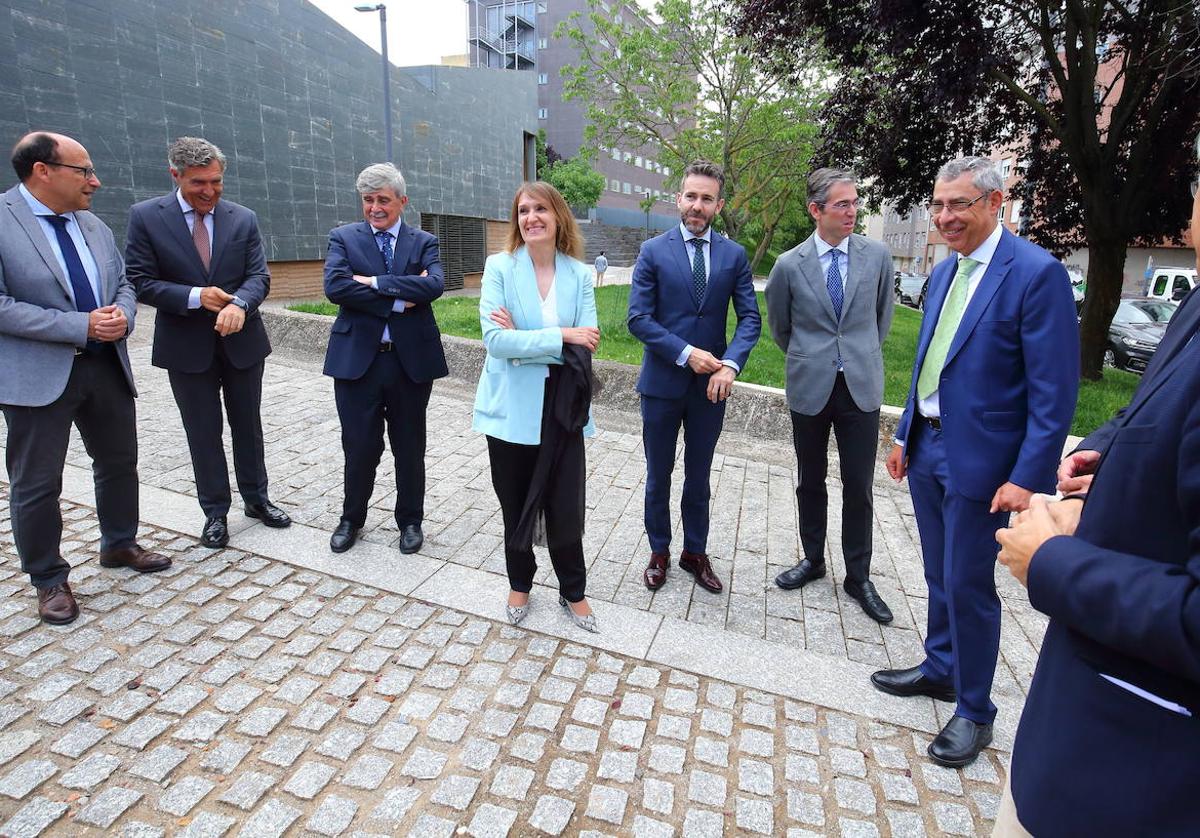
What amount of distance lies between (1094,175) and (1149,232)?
2.15 meters

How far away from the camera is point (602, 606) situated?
384cm

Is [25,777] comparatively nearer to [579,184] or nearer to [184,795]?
[184,795]

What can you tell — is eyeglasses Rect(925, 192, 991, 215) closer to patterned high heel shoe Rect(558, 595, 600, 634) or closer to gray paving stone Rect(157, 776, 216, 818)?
patterned high heel shoe Rect(558, 595, 600, 634)

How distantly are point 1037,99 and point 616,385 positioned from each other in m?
8.90

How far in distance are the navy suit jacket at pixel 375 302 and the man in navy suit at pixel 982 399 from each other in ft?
9.38

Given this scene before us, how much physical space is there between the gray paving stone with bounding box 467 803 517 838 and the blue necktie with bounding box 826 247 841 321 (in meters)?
2.93

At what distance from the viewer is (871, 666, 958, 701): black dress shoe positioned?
10.3 feet

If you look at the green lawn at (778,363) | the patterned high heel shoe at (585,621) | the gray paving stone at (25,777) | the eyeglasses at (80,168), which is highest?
the eyeglasses at (80,168)

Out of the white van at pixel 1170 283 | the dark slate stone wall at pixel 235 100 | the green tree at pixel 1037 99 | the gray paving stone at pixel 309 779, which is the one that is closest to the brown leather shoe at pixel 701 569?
the gray paving stone at pixel 309 779

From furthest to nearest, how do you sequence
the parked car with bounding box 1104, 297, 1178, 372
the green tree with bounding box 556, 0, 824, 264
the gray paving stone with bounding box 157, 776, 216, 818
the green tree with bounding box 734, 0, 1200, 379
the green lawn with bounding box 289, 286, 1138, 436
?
the green tree with bounding box 556, 0, 824, 264 < the parked car with bounding box 1104, 297, 1178, 372 < the green lawn with bounding box 289, 286, 1138, 436 < the green tree with bounding box 734, 0, 1200, 379 < the gray paving stone with bounding box 157, 776, 216, 818

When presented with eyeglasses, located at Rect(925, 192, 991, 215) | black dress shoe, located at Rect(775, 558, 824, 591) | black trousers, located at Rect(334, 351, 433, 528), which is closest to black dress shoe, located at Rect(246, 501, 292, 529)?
black trousers, located at Rect(334, 351, 433, 528)

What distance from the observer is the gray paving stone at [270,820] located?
7.44 feet

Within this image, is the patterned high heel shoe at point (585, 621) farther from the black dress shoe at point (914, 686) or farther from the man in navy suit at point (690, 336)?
the black dress shoe at point (914, 686)

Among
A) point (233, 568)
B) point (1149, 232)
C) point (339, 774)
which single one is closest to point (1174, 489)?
point (339, 774)
